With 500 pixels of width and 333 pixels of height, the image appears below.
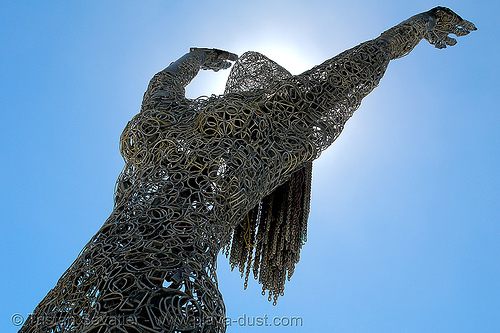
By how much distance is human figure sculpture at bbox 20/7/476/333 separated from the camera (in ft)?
8.51

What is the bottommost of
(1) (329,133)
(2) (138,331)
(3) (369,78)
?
(2) (138,331)

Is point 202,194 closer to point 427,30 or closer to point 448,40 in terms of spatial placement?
point 427,30

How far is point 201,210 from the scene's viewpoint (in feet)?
10.5

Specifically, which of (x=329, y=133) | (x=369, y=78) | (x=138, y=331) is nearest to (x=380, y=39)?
(x=369, y=78)

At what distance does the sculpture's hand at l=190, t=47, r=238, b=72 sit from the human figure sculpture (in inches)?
22.6

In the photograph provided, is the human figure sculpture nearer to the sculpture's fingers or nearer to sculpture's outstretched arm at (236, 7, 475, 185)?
sculpture's outstretched arm at (236, 7, 475, 185)

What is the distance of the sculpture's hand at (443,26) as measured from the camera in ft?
19.9

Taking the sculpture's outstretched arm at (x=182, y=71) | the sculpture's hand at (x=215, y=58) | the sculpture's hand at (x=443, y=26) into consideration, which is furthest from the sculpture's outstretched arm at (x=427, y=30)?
the sculpture's hand at (x=215, y=58)

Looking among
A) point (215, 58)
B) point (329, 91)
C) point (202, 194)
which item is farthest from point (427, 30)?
point (202, 194)

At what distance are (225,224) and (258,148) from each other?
67 cm

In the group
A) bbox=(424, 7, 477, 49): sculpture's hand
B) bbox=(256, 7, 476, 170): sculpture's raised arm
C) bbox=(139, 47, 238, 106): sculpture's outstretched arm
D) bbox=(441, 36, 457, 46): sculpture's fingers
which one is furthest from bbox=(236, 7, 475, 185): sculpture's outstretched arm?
bbox=(441, 36, 457, 46): sculpture's fingers

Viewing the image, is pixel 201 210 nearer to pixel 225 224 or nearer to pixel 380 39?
pixel 225 224

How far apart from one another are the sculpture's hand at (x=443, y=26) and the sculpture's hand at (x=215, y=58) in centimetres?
243

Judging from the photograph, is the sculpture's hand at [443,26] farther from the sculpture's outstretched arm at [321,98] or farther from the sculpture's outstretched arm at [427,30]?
the sculpture's outstretched arm at [321,98]
